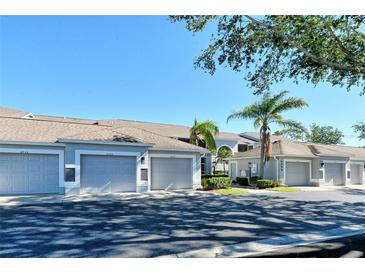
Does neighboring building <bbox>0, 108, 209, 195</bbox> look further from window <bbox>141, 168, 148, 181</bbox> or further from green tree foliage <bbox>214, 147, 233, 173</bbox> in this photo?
green tree foliage <bbox>214, 147, 233, 173</bbox>

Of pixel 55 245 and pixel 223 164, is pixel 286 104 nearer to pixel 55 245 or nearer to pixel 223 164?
pixel 223 164

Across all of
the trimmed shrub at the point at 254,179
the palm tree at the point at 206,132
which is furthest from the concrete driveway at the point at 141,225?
the trimmed shrub at the point at 254,179

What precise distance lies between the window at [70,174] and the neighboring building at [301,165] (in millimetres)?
15701

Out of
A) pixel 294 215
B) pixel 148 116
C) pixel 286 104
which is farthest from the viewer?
pixel 148 116

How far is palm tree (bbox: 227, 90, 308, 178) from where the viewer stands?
21.6 metres

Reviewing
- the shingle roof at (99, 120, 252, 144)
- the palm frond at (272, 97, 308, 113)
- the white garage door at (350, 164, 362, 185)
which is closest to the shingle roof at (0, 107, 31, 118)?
the shingle roof at (99, 120, 252, 144)

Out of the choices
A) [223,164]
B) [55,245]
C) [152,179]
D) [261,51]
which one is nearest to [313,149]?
[223,164]

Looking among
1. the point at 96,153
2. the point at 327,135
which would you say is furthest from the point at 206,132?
the point at 327,135

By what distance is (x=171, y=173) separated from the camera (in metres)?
19.0

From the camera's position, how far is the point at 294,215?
10.4 meters

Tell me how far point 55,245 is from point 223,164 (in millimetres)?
31370

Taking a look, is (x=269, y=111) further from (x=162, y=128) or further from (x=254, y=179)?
(x=162, y=128)

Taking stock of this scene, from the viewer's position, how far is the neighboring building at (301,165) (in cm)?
2442

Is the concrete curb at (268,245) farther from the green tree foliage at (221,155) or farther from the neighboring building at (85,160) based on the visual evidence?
the green tree foliage at (221,155)
